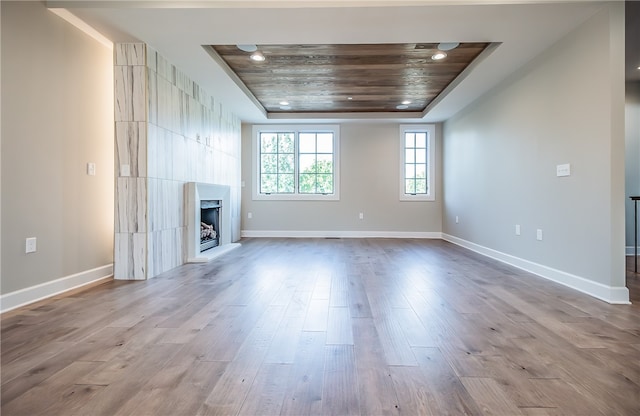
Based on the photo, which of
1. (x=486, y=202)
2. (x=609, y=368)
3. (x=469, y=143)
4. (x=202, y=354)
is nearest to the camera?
(x=609, y=368)

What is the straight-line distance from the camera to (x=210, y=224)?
5.11 meters

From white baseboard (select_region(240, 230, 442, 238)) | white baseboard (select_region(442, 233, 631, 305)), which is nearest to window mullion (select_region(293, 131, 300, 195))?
white baseboard (select_region(240, 230, 442, 238))

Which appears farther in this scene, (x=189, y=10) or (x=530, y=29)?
(x=530, y=29)

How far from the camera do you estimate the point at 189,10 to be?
262cm

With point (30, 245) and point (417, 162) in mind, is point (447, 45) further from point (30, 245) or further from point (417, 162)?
point (30, 245)

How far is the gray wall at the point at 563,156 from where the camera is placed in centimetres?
249

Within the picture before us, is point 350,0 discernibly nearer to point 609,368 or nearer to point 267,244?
point 609,368

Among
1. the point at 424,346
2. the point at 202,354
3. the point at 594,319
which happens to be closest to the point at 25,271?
the point at 202,354

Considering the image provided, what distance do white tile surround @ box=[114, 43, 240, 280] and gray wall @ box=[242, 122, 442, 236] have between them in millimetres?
2821

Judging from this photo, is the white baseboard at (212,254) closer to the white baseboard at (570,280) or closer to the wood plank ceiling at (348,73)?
the wood plank ceiling at (348,73)

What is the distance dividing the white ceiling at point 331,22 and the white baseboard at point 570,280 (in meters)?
2.20

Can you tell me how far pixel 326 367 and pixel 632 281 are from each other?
3378mm

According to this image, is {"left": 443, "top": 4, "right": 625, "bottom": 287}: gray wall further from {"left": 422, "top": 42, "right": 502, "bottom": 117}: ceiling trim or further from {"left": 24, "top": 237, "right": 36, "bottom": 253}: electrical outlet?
{"left": 24, "top": 237, "right": 36, "bottom": 253}: electrical outlet

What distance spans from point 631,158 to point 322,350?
5364 mm
